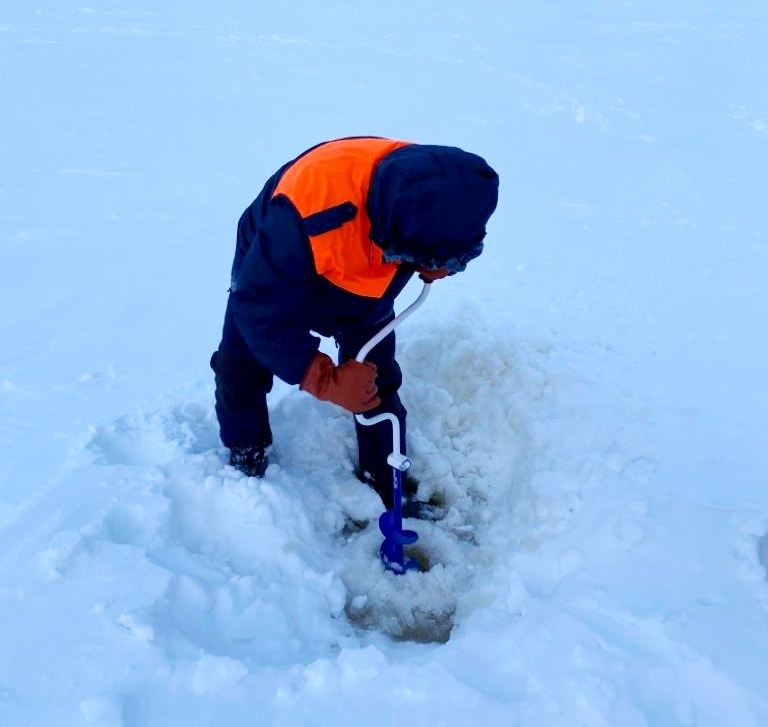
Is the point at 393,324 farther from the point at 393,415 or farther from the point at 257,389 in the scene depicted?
the point at 257,389

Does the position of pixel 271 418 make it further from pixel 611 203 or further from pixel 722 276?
pixel 611 203

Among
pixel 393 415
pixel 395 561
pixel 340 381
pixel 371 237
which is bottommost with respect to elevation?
pixel 395 561

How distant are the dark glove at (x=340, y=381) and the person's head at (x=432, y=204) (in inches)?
14.3

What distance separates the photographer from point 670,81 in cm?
588

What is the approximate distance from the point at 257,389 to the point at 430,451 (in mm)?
680

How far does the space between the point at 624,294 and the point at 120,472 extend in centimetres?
223

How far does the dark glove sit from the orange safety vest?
0.74 feet

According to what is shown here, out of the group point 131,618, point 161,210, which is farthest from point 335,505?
point 161,210

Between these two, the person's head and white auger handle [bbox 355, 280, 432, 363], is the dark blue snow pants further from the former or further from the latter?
the person's head

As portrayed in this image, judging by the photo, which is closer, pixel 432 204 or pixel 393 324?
pixel 432 204

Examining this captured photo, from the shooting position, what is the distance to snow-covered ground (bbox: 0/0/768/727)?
5.24 ft

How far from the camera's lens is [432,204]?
1574mm

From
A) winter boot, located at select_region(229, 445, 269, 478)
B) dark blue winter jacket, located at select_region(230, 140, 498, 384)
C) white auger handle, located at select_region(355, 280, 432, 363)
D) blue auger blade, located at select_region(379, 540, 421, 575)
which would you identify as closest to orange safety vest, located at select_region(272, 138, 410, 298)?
dark blue winter jacket, located at select_region(230, 140, 498, 384)

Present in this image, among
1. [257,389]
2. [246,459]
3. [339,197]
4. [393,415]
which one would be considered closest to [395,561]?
[393,415]
